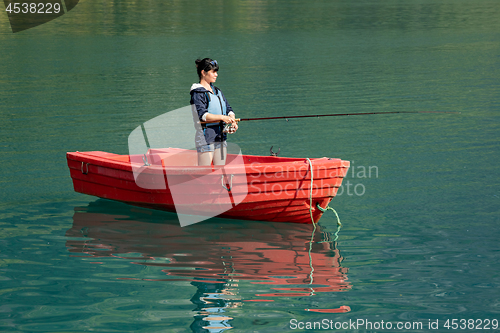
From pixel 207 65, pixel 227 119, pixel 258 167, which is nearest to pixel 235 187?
pixel 258 167

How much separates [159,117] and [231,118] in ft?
27.1

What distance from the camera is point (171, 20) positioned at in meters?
44.7

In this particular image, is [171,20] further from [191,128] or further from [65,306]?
[65,306]

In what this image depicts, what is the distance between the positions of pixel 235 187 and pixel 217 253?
106 cm

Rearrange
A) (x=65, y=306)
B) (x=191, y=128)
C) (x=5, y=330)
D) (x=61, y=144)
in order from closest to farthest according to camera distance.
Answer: (x=5, y=330) → (x=65, y=306) → (x=61, y=144) → (x=191, y=128)

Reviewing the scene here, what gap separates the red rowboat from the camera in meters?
7.61

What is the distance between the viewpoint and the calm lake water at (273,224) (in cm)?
560

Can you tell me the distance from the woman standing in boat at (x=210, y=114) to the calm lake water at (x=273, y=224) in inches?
40.7

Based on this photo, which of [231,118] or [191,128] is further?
[191,128]

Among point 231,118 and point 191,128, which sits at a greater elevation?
point 231,118

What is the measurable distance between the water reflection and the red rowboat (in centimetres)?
20

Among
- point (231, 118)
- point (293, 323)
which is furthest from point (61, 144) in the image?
point (293, 323)

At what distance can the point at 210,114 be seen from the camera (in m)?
7.41

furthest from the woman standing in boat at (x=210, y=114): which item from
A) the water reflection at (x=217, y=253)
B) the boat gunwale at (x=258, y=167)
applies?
the water reflection at (x=217, y=253)
